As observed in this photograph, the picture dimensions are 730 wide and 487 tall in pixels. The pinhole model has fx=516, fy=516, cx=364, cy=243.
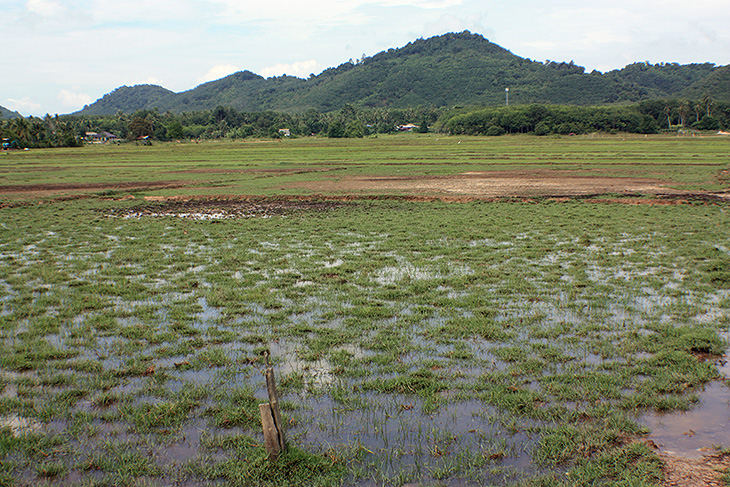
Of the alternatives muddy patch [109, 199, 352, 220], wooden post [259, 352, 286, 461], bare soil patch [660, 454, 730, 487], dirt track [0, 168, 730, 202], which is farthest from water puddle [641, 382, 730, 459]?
dirt track [0, 168, 730, 202]

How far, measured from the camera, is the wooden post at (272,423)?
4.92 metres

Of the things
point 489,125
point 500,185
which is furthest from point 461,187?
point 489,125

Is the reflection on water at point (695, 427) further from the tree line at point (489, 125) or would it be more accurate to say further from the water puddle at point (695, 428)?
the tree line at point (489, 125)

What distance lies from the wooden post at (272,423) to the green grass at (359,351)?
0.20 m

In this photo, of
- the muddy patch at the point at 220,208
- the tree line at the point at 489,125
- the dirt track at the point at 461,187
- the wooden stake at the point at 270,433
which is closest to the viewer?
the wooden stake at the point at 270,433

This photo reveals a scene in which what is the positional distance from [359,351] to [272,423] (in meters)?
3.11

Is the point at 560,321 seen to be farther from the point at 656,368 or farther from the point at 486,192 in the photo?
the point at 486,192

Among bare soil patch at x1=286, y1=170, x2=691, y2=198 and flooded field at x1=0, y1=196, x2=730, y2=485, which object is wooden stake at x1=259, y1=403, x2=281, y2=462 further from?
bare soil patch at x1=286, y1=170, x2=691, y2=198

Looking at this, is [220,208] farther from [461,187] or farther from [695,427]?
[695,427]

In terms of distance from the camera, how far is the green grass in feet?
17.6

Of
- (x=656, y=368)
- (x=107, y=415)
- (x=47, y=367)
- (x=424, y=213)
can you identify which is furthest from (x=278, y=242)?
(x=656, y=368)

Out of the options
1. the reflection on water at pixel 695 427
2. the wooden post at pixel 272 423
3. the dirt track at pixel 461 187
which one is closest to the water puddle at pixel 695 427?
the reflection on water at pixel 695 427

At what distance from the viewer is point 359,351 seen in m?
8.00

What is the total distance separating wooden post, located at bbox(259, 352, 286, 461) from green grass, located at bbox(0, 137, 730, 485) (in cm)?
20
